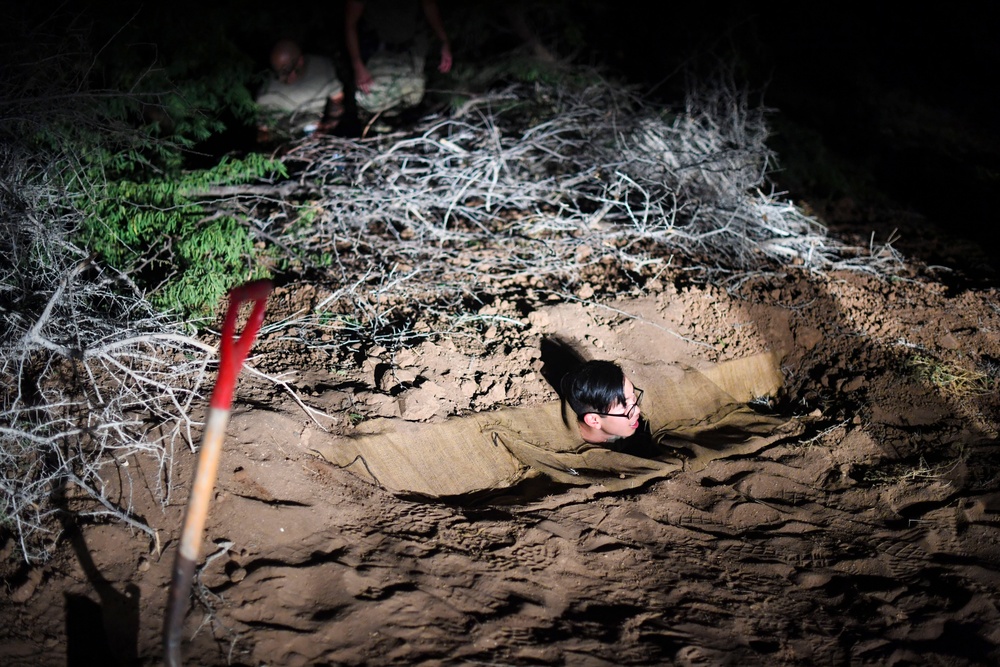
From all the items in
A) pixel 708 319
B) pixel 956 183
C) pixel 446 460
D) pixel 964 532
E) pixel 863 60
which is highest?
pixel 863 60

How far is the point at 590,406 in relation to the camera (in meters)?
3.26

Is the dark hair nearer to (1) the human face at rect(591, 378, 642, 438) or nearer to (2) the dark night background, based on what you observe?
(1) the human face at rect(591, 378, 642, 438)

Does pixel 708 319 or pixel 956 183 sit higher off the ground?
pixel 956 183

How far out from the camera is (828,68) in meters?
8.80

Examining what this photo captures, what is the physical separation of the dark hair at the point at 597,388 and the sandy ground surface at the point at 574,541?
0.67ft

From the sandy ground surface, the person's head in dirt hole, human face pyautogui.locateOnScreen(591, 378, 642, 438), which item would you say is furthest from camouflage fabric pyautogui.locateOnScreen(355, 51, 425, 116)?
human face pyautogui.locateOnScreen(591, 378, 642, 438)

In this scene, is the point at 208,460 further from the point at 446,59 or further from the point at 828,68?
the point at 828,68

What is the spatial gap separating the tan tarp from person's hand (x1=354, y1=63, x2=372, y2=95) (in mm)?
3589

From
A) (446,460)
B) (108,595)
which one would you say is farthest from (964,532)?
(108,595)

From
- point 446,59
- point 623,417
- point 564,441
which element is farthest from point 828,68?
point 564,441

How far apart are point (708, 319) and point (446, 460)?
6.52ft

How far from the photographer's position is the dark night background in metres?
5.27

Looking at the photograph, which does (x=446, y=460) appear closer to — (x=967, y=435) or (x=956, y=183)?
(x=967, y=435)

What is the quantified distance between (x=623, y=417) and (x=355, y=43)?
3983 millimetres
